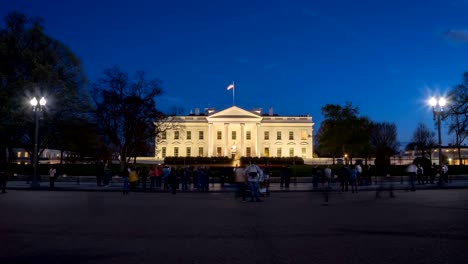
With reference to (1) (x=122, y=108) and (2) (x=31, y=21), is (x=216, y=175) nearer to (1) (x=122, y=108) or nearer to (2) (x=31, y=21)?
(1) (x=122, y=108)

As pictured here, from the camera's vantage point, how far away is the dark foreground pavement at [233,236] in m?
6.90

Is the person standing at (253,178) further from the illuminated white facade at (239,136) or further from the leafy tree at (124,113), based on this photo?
the illuminated white facade at (239,136)

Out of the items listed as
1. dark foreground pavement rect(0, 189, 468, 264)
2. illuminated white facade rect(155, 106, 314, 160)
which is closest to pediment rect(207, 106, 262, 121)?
illuminated white facade rect(155, 106, 314, 160)

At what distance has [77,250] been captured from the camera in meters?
7.45

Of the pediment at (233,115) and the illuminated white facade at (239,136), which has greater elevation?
the pediment at (233,115)

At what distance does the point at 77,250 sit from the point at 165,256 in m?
1.73

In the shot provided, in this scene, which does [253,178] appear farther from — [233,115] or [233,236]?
[233,115]

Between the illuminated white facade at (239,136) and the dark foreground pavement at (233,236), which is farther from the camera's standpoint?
the illuminated white facade at (239,136)

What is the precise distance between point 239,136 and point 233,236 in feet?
277

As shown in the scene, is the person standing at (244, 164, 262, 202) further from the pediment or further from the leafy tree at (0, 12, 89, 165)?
the pediment

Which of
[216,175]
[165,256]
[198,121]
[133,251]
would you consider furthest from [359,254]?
[198,121]

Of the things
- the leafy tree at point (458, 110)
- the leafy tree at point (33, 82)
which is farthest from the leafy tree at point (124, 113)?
the leafy tree at point (458, 110)

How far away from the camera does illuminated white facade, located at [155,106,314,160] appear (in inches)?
3625

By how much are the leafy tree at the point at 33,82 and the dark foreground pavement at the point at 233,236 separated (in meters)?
29.1
